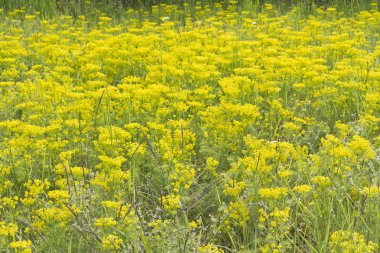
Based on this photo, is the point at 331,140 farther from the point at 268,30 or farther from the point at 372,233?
the point at 268,30

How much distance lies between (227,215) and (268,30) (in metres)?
3.83

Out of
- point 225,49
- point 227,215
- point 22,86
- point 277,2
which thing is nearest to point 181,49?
point 225,49

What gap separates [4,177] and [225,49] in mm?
2320

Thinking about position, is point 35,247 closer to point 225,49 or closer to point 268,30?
point 225,49

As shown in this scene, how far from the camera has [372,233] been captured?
106 inches

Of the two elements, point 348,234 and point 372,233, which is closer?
point 348,234

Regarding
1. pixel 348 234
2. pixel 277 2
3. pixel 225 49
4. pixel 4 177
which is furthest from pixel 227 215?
pixel 277 2

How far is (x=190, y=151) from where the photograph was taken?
3.77 m

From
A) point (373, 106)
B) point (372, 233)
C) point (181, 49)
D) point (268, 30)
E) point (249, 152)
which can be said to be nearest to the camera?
point (372, 233)

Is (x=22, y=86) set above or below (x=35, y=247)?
above

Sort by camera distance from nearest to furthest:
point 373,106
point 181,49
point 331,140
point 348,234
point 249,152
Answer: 1. point 348,234
2. point 331,140
3. point 249,152
4. point 373,106
5. point 181,49

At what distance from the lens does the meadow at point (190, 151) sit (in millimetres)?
2729

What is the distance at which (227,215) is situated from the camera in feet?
9.41

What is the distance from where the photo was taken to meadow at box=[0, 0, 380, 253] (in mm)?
2729
